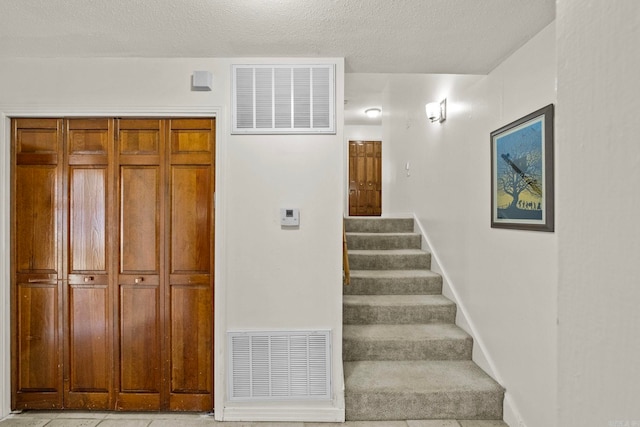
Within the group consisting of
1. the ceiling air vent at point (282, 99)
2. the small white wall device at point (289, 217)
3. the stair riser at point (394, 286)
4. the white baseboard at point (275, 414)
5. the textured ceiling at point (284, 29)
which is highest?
the textured ceiling at point (284, 29)

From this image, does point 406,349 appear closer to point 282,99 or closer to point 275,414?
point 275,414

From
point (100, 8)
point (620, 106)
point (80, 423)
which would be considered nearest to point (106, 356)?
point (80, 423)

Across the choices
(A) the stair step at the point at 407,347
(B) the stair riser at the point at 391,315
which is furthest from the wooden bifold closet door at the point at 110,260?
(B) the stair riser at the point at 391,315

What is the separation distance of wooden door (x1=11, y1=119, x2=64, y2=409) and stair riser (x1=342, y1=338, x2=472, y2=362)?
214 centimetres

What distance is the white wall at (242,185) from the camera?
7.77 ft

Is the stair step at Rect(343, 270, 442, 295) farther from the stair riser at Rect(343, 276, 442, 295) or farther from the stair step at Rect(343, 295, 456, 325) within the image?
the stair step at Rect(343, 295, 456, 325)

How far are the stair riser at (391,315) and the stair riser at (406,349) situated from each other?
0.29 meters

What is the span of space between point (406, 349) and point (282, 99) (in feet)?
6.85

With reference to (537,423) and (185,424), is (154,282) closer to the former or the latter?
(185,424)

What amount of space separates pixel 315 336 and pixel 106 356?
147 centimetres

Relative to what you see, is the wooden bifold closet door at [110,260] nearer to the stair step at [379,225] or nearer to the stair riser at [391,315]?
the stair riser at [391,315]

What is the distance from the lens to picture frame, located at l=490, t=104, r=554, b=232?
6.02 ft

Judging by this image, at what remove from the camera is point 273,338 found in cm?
236

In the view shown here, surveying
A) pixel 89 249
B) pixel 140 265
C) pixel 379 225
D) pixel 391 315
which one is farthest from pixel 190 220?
pixel 379 225
